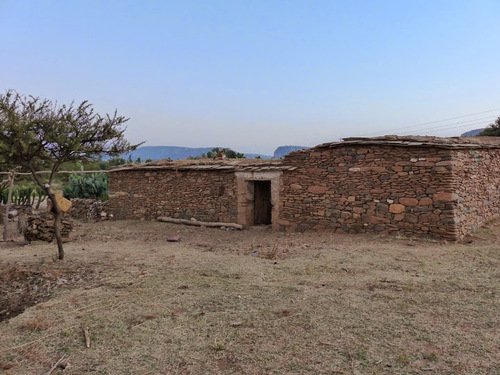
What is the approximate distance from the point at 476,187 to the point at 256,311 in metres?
7.31

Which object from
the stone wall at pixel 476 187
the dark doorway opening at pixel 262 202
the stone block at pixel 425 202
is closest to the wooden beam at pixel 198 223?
the dark doorway opening at pixel 262 202

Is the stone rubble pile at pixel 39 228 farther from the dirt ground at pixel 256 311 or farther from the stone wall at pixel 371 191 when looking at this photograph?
the stone wall at pixel 371 191

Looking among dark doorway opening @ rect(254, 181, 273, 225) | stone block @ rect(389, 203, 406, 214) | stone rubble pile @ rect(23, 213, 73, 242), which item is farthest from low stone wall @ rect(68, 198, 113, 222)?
stone block @ rect(389, 203, 406, 214)

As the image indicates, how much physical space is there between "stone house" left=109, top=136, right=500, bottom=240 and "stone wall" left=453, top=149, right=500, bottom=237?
0.02 meters

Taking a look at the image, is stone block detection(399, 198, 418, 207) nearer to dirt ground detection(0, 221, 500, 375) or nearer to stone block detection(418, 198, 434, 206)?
stone block detection(418, 198, 434, 206)

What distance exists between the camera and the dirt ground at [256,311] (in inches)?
125

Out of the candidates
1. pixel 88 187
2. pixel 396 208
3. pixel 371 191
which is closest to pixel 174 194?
pixel 371 191

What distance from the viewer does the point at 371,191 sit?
8852 mm

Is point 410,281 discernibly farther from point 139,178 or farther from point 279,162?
point 139,178

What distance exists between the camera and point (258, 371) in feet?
9.92

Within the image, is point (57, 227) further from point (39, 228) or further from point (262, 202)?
point (262, 202)

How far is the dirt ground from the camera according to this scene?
3.18m

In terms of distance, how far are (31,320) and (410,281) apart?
4928 millimetres

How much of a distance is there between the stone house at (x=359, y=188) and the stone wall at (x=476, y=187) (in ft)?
0.08
